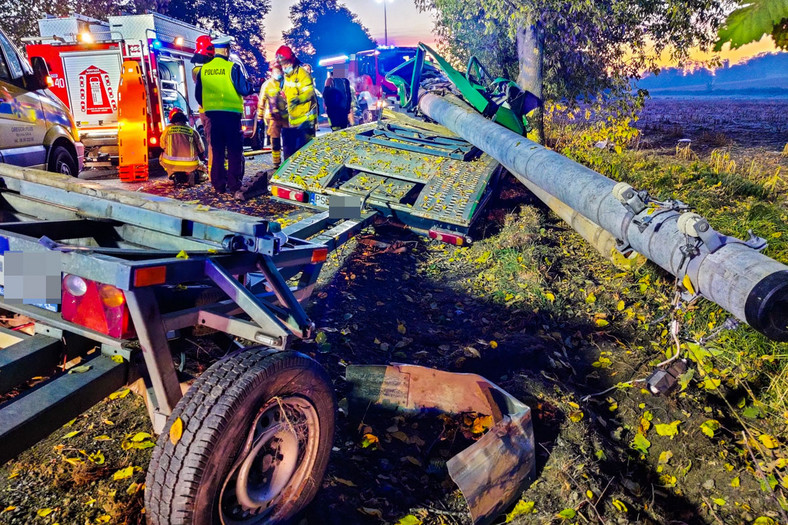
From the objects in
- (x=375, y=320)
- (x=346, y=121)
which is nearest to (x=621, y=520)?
(x=375, y=320)

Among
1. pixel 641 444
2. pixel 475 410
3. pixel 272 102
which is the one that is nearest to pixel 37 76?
pixel 272 102

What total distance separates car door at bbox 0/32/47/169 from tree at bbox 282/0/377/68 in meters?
42.6

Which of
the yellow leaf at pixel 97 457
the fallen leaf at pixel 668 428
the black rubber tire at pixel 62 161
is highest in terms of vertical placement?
the black rubber tire at pixel 62 161

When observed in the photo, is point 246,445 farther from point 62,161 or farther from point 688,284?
point 62,161

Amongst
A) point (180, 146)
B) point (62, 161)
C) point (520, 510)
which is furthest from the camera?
point (180, 146)

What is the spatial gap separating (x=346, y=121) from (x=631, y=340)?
11.2 metres

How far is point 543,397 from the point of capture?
9.68ft

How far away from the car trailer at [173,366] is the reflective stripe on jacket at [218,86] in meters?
5.26

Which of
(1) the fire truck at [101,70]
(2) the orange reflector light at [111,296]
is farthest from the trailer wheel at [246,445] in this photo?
(1) the fire truck at [101,70]

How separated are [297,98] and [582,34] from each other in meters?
5.96

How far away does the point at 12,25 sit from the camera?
21219 millimetres

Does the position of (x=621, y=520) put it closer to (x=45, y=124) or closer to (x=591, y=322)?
(x=591, y=322)

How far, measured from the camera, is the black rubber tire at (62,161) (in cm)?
636

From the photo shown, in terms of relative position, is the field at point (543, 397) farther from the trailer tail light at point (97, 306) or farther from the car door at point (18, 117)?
the car door at point (18, 117)
